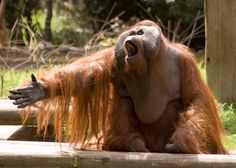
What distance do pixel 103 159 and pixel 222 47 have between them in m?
2.47

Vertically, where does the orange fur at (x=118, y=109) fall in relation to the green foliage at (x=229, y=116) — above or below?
above

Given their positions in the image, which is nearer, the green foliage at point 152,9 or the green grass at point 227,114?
the green grass at point 227,114

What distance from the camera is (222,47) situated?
15.8ft

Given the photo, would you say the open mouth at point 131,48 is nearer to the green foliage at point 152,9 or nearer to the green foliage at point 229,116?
the green foliage at point 229,116

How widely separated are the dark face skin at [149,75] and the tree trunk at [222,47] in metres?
2.04

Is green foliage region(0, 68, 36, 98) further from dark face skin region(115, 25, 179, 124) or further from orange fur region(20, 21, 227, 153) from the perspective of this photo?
dark face skin region(115, 25, 179, 124)

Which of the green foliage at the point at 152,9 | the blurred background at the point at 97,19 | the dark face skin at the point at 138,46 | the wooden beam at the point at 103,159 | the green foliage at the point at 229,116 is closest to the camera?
the wooden beam at the point at 103,159

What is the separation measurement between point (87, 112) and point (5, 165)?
1.67 feet

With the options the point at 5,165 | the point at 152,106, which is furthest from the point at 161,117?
the point at 5,165

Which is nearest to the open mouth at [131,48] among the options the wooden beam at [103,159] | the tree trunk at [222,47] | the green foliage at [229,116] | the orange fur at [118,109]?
the orange fur at [118,109]

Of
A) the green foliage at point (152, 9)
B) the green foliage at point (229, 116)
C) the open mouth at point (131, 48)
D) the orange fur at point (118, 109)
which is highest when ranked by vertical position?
the green foliage at point (152, 9)

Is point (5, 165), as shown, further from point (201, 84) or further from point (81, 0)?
point (81, 0)

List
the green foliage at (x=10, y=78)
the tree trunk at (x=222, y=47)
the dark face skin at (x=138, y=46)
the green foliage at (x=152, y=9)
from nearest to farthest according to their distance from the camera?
the dark face skin at (x=138, y=46) < the tree trunk at (x=222, y=47) < the green foliage at (x=10, y=78) < the green foliage at (x=152, y=9)

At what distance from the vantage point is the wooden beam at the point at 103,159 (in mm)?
2525
